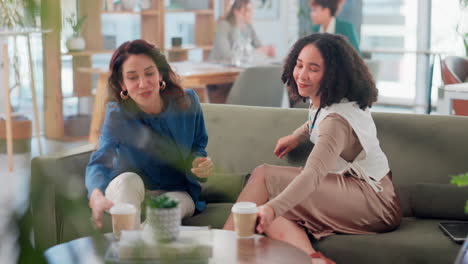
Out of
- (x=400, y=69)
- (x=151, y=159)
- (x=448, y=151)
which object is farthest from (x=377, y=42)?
(x=151, y=159)

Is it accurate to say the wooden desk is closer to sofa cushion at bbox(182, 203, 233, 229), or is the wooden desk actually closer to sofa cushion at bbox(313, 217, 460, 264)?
sofa cushion at bbox(182, 203, 233, 229)

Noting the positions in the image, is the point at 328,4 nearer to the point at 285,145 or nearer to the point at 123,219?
the point at 285,145

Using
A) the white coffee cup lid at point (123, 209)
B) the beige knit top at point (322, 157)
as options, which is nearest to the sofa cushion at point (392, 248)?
the beige knit top at point (322, 157)

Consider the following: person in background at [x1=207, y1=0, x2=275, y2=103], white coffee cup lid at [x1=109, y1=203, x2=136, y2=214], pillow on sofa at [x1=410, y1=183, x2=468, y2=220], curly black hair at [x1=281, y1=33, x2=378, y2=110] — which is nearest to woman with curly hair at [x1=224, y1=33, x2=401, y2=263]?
curly black hair at [x1=281, y1=33, x2=378, y2=110]

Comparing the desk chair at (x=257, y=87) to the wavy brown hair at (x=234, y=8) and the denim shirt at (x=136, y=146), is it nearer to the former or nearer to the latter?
the wavy brown hair at (x=234, y=8)

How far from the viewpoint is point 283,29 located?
9.02 meters

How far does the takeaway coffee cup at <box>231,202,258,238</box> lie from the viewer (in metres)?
1.99

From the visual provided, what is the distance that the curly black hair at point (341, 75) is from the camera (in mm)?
2480

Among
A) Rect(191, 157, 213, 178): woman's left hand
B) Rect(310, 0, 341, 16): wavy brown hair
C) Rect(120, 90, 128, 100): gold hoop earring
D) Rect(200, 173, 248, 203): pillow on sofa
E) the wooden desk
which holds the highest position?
Rect(310, 0, 341, 16): wavy brown hair

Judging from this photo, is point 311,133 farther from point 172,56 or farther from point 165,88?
point 172,56

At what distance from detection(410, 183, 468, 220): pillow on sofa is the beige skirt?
6.7 inches

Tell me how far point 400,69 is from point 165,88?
6.35 metres

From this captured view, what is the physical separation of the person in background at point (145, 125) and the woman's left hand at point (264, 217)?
1.27ft

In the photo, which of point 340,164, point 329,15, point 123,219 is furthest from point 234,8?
point 123,219
